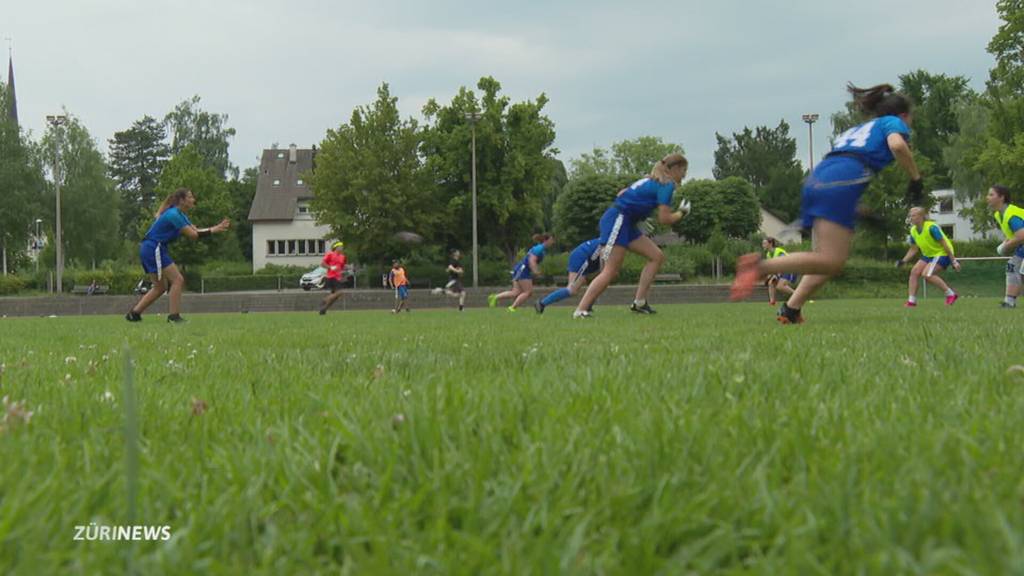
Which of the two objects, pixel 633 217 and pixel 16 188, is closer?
pixel 633 217

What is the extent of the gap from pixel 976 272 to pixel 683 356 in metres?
30.4

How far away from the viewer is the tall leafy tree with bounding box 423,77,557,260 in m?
49.4

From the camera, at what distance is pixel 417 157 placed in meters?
50.9

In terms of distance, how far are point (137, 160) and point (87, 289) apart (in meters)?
65.1

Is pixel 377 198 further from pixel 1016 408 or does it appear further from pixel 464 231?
pixel 1016 408

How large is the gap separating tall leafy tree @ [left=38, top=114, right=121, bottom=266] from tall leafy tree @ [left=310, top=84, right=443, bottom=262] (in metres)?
22.7

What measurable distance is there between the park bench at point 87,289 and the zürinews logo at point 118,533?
5136 centimetres

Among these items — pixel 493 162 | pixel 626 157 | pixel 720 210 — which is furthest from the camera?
pixel 626 157

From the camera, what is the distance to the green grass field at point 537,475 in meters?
1.12

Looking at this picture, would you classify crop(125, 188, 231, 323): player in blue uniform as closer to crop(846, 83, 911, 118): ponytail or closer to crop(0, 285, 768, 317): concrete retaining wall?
crop(846, 83, 911, 118): ponytail

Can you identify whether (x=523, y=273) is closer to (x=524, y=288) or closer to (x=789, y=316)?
(x=524, y=288)

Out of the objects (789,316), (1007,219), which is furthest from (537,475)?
(1007,219)

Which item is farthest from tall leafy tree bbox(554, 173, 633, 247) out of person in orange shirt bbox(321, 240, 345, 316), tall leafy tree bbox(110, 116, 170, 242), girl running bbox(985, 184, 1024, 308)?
tall leafy tree bbox(110, 116, 170, 242)

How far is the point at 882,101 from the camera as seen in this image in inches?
271
